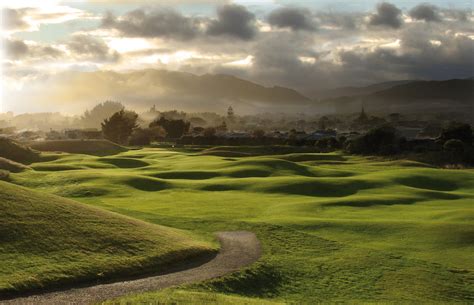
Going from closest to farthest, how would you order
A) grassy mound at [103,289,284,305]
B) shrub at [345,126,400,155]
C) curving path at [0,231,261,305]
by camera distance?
1. grassy mound at [103,289,284,305]
2. curving path at [0,231,261,305]
3. shrub at [345,126,400,155]

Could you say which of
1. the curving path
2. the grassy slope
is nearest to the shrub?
the curving path

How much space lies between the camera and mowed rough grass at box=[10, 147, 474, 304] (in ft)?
87.0

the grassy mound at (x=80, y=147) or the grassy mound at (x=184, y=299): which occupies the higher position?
the grassy mound at (x=80, y=147)

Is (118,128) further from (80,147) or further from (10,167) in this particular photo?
(10,167)

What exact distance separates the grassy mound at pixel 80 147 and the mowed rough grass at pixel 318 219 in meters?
40.3

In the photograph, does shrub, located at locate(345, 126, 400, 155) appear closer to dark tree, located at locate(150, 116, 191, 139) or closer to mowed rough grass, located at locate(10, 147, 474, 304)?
mowed rough grass, located at locate(10, 147, 474, 304)

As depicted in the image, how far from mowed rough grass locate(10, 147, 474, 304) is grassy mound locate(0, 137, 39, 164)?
13.7 metres

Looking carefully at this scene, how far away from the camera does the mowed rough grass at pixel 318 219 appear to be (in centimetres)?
2652

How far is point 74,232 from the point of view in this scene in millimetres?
28594

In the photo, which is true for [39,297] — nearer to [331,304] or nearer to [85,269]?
[85,269]

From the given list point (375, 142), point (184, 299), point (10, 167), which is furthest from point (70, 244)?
point (375, 142)

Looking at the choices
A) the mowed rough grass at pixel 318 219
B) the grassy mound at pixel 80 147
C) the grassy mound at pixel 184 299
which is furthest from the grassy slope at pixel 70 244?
the grassy mound at pixel 80 147

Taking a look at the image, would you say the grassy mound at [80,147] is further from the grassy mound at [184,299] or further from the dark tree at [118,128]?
the grassy mound at [184,299]

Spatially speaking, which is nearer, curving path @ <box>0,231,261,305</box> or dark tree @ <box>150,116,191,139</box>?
curving path @ <box>0,231,261,305</box>
